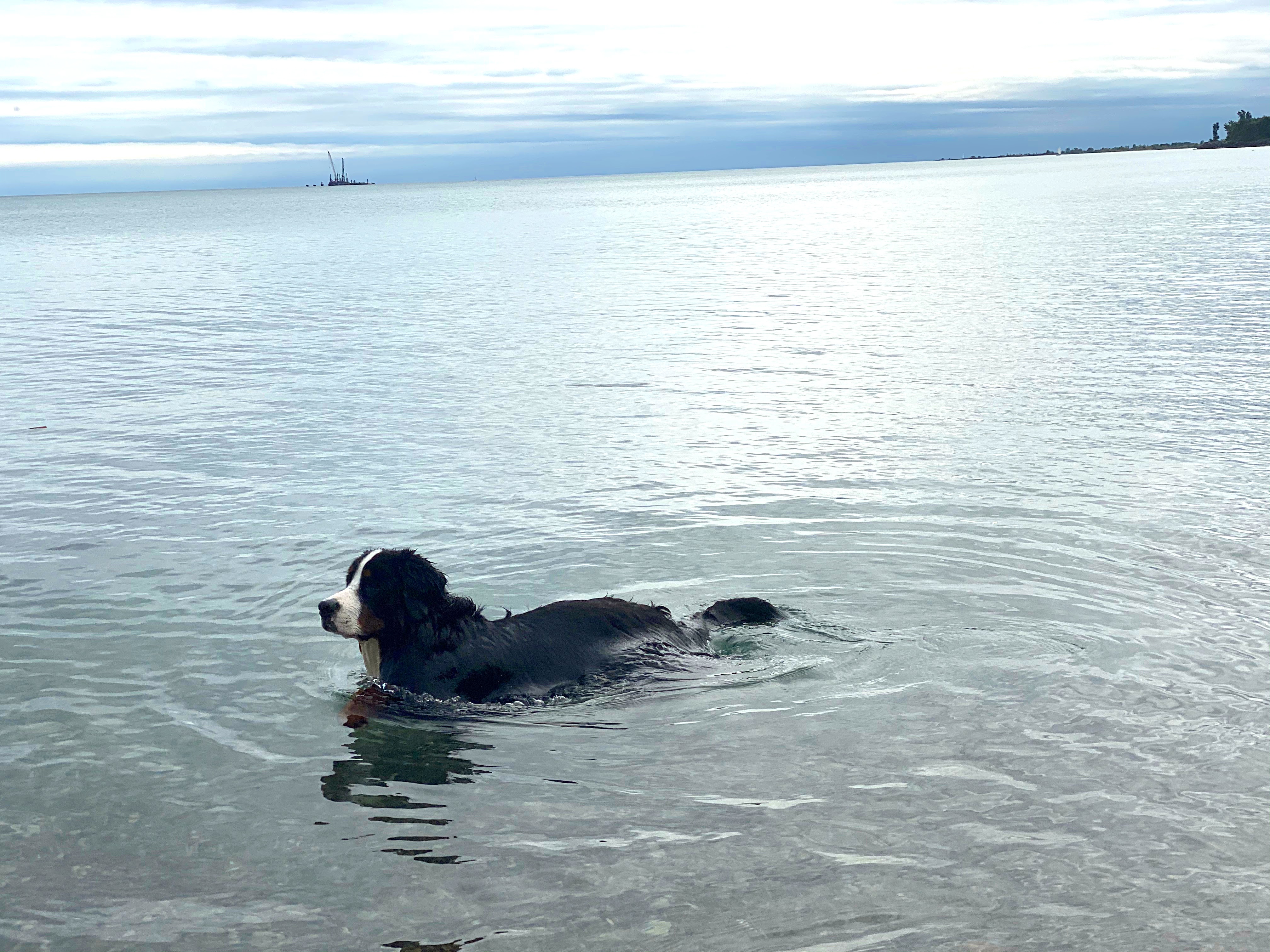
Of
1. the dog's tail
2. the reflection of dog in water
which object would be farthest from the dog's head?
the dog's tail

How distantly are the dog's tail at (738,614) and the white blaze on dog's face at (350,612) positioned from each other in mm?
2273

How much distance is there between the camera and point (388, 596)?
7.03 m

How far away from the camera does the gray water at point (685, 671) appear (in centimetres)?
513

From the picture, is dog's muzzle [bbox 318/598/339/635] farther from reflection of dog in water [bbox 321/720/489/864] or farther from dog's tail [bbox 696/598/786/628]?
dog's tail [bbox 696/598/786/628]

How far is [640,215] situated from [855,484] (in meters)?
102

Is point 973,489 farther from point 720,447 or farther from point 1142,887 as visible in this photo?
point 1142,887

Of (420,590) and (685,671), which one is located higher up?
(420,590)

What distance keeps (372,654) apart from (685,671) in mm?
1919

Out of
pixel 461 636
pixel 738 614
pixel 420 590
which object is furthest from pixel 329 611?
pixel 738 614

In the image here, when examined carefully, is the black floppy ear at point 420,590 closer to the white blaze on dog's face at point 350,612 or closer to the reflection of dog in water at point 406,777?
the white blaze on dog's face at point 350,612

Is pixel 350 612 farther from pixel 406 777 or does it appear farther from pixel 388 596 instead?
pixel 406 777

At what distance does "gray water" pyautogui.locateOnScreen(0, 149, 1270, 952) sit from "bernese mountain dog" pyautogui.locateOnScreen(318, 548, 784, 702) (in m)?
0.21

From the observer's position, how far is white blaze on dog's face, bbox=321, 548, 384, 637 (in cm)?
691

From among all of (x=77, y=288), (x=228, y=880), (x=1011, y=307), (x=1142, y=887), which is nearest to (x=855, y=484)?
(x=1142, y=887)
